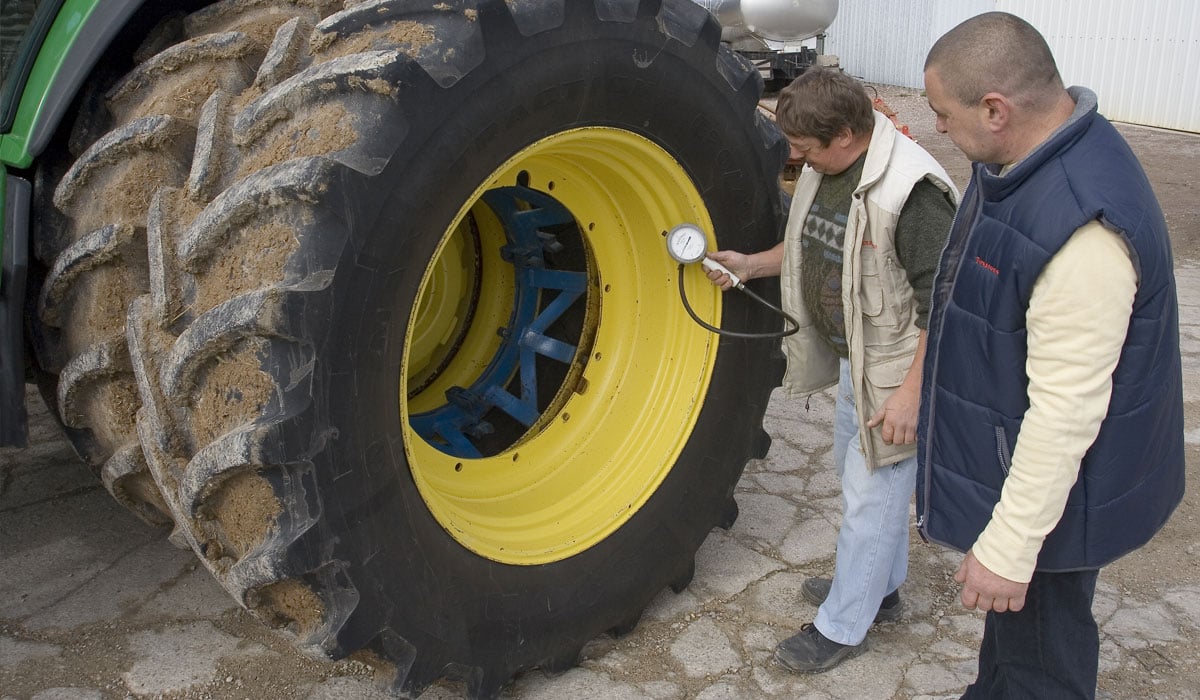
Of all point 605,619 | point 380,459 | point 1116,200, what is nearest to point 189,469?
point 380,459

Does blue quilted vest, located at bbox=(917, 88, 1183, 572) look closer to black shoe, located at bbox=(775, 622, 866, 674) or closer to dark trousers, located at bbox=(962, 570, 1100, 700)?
dark trousers, located at bbox=(962, 570, 1100, 700)

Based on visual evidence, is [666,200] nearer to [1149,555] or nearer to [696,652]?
[696,652]

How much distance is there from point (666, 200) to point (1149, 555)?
174cm

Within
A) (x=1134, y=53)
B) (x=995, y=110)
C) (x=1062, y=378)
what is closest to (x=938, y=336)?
(x=1062, y=378)

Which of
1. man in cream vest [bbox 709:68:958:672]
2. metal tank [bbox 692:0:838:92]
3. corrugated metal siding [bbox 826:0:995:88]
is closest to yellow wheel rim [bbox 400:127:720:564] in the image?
man in cream vest [bbox 709:68:958:672]

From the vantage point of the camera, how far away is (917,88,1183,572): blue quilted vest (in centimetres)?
178

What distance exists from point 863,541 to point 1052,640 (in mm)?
570

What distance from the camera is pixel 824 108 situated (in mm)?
2344

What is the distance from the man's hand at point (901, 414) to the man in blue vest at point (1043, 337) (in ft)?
0.80

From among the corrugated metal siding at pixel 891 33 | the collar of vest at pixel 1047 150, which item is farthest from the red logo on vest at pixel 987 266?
the corrugated metal siding at pixel 891 33

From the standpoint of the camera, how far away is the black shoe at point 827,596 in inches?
112

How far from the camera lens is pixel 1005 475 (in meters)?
1.98

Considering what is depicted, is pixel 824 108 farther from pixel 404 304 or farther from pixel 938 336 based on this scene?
pixel 404 304

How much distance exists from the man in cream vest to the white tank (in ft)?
7.99
